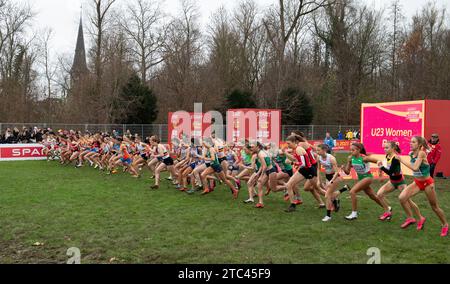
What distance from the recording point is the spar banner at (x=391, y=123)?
1912cm

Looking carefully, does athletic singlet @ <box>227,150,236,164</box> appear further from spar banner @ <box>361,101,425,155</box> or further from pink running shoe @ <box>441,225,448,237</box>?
spar banner @ <box>361,101,425,155</box>

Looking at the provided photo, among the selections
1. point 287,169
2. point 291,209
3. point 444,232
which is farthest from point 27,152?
point 444,232

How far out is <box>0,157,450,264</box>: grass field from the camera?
685 cm

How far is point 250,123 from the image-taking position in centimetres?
2606

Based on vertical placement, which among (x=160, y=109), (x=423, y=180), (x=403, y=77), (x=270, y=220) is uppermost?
(x=403, y=77)

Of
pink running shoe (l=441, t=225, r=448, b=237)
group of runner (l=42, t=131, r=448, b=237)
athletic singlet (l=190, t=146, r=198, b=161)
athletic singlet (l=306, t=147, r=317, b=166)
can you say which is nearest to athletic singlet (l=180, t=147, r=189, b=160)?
group of runner (l=42, t=131, r=448, b=237)

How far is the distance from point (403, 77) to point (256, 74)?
1549 cm

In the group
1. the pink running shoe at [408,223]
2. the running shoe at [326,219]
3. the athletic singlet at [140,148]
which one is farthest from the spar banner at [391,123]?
the running shoe at [326,219]

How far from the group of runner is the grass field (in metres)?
0.43

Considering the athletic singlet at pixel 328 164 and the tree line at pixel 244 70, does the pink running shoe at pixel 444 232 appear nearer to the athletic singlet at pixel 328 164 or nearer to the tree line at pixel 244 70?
the athletic singlet at pixel 328 164

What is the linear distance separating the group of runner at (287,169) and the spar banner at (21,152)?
845 cm

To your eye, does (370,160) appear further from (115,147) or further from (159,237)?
(115,147)
